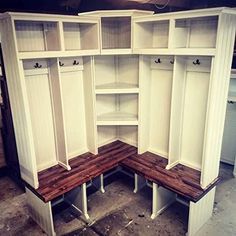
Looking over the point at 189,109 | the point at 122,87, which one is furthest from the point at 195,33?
the point at 122,87

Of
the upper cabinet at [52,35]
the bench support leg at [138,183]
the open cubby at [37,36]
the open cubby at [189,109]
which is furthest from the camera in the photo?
the bench support leg at [138,183]

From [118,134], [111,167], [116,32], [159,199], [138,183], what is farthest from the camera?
[118,134]

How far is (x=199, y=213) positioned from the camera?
2537mm

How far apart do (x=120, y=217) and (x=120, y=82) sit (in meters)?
1.73

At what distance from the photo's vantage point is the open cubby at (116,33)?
3.00 meters

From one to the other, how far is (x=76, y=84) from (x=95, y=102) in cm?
32

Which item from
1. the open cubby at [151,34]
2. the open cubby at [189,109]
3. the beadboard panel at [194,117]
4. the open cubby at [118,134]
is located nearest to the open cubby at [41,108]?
the open cubby at [118,134]

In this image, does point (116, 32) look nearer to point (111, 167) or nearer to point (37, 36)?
point (37, 36)

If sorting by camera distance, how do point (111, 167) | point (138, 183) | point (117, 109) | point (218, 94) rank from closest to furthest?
point (218, 94), point (111, 167), point (138, 183), point (117, 109)

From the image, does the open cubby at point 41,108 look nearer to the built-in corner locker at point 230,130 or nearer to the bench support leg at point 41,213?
the bench support leg at point 41,213

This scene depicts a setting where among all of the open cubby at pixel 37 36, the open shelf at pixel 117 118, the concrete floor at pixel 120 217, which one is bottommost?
the concrete floor at pixel 120 217

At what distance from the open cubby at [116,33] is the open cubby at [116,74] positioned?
0.16m

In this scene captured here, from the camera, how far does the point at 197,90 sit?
2.59 meters

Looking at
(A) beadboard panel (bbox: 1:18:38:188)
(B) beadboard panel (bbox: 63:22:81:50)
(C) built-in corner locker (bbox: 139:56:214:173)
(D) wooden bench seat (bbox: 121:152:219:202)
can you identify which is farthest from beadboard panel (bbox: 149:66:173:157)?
(A) beadboard panel (bbox: 1:18:38:188)
